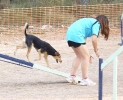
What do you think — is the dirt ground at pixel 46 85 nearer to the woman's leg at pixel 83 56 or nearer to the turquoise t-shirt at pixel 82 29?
the woman's leg at pixel 83 56

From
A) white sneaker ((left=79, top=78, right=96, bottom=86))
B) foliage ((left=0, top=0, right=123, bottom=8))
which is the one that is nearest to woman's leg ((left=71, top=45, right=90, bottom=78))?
white sneaker ((left=79, top=78, right=96, bottom=86))

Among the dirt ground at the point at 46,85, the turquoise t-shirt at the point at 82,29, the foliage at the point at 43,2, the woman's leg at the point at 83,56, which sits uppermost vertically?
the foliage at the point at 43,2

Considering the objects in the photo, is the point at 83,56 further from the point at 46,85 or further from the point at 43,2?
the point at 43,2

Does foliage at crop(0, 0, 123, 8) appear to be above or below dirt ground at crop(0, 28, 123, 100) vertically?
above

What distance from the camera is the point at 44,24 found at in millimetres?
18688

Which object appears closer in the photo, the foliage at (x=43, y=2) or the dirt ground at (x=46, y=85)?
the dirt ground at (x=46, y=85)

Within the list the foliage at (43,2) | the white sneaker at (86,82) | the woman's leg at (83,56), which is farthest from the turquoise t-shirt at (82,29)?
the foliage at (43,2)

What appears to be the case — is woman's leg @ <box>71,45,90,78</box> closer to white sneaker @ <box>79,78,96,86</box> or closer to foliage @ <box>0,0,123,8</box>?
white sneaker @ <box>79,78,96,86</box>

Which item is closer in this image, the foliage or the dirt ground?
the dirt ground

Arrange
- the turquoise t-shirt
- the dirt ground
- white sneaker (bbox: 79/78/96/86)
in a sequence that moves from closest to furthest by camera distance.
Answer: the dirt ground < the turquoise t-shirt < white sneaker (bbox: 79/78/96/86)

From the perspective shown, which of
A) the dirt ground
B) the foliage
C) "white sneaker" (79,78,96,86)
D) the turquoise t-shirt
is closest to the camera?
the dirt ground

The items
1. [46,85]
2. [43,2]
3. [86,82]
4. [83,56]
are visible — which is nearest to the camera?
[83,56]

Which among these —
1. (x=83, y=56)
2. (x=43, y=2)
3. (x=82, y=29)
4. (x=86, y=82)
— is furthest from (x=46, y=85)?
(x=43, y=2)

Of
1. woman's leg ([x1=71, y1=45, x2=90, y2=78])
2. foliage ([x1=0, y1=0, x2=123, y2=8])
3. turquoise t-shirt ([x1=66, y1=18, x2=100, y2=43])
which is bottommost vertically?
woman's leg ([x1=71, y1=45, x2=90, y2=78])
